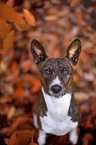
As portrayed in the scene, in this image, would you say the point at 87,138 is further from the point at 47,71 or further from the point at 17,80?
the point at 17,80

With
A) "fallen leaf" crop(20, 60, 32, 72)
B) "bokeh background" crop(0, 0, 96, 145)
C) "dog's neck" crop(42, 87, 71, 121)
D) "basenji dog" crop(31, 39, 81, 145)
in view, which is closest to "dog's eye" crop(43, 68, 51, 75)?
"basenji dog" crop(31, 39, 81, 145)

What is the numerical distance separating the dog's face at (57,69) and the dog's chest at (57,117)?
17cm

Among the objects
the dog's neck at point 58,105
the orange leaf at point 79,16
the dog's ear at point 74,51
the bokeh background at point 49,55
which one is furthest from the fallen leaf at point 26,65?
the dog's ear at point 74,51

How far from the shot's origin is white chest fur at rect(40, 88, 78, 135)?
6.37ft

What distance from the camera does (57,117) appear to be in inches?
80.7

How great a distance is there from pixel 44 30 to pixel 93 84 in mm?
1726

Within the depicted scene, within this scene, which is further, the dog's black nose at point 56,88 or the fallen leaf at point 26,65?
the fallen leaf at point 26,65

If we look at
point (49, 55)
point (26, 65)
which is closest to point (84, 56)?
point (49, 55)

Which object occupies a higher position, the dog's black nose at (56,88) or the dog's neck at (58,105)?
the dog's black nose at (56,88)

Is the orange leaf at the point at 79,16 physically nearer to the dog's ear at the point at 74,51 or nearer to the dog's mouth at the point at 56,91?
the dog's ear at the point at 74,51

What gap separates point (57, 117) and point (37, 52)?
3.12ft

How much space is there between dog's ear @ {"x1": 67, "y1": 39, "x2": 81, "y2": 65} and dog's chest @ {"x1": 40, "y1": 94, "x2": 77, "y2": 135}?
0.49 metres

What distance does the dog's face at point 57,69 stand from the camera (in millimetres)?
1729

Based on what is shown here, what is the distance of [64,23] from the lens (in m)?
3.46
